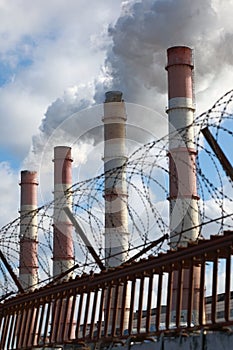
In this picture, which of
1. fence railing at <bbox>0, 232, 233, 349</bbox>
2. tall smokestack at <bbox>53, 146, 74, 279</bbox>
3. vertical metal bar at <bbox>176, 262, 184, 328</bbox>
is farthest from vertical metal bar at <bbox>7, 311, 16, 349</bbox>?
tall smokestack at <bbox>53, 146, 74, 279</bbox>

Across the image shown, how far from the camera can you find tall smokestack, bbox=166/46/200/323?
1086 inches

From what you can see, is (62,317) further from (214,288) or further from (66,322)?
(214,288)

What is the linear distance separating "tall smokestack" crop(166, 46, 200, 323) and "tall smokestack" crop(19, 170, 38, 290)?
14934 millimetres

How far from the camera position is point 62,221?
132ft

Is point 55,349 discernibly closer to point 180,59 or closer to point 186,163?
point 186,163

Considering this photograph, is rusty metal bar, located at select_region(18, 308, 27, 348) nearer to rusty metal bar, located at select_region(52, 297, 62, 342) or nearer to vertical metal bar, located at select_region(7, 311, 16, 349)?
vertical metal bar, located at select_region(7, 311, 16, 349)

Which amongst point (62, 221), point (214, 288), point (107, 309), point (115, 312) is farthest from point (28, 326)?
point (62, 221)

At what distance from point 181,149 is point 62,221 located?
13915 mm

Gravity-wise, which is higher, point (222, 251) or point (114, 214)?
point (114, 214)

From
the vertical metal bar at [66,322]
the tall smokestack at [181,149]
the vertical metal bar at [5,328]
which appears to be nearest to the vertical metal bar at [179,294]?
the vertical metal bar at [66,322]

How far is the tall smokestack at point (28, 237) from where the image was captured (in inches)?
1670

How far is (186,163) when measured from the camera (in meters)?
27.4

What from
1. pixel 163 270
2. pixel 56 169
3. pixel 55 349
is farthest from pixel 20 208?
pixel 163 270

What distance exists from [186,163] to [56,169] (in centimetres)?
1548
